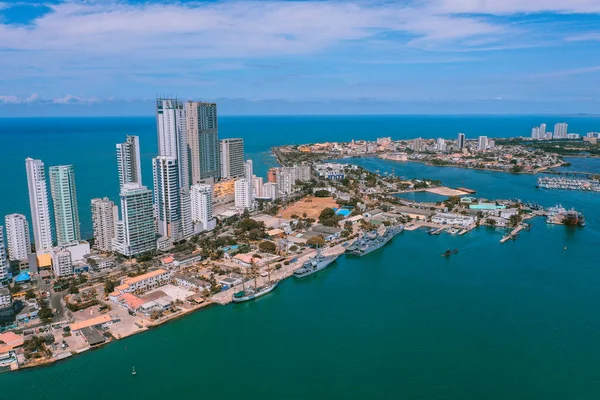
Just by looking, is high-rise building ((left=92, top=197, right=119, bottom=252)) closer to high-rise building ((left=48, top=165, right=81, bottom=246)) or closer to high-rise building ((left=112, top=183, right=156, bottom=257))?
high-rise building ((left=112, top=183, right=156, bottom=257))

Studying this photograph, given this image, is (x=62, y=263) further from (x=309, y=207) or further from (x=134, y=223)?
(x=309, y=207)

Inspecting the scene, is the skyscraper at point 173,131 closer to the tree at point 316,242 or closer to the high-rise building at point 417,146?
the tree at point 316,242

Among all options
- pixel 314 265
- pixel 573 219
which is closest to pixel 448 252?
pixel 314 265

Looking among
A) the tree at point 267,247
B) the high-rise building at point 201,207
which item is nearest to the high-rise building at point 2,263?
the high-rise building at point 201,207

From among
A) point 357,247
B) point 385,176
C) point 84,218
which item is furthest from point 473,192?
point 84,218

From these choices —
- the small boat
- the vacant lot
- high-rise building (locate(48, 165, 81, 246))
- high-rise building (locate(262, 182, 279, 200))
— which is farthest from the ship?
high-rise building (locate(48, 165, 81, 246))

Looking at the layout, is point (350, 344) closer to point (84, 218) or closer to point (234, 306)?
point (234, 306)
